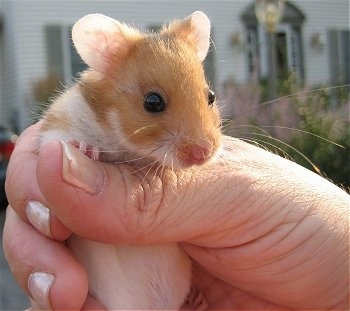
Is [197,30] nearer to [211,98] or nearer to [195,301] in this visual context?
[211,98]

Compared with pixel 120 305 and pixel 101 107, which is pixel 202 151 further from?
pixel 120 305

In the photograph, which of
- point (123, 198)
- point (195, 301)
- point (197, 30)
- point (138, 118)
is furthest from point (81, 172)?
point (195, 301)

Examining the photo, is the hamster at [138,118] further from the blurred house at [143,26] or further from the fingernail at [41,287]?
the blurred house at [143,26]

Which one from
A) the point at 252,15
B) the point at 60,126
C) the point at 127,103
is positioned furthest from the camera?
the point at 252,15

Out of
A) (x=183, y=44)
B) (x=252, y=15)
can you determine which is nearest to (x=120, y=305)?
(x=183, y=44)

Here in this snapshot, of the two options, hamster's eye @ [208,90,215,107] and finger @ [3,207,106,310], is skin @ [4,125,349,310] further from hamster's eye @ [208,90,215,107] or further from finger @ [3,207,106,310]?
hamster's eye @ [208,90,215,107]
